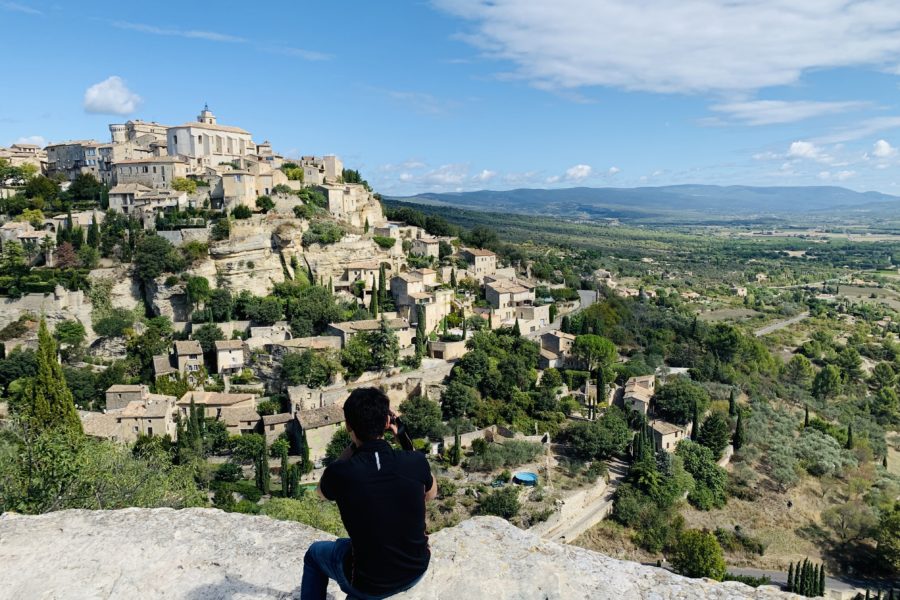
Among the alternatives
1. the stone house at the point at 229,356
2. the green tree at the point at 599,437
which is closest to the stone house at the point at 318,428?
the stone house at the point at 229,356

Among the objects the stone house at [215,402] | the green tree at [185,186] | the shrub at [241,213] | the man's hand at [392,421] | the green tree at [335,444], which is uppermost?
the green tree at [185,186]

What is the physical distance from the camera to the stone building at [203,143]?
4622 centimetres

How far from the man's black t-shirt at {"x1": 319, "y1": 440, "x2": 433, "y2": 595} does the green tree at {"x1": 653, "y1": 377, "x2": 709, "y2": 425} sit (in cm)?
3219

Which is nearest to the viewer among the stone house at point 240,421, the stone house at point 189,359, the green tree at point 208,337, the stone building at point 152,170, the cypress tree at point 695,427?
the stone house at point 240,421

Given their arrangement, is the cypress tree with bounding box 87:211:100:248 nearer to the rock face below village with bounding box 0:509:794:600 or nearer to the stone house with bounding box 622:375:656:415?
the stone house with bounding box 622:375:656:415

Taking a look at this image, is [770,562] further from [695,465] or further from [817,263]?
[817,263]

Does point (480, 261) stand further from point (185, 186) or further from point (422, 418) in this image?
point (185, 186)

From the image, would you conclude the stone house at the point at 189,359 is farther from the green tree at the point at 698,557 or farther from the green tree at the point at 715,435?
the green tree at the point at 715,435

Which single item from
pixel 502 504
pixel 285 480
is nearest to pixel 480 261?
pixel 502 504

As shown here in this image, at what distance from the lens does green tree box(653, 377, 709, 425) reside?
33.8 meters

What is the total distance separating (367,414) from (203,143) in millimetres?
48289

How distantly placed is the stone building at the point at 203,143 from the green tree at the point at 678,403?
3430 centimetres

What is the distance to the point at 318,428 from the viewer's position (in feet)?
89.1

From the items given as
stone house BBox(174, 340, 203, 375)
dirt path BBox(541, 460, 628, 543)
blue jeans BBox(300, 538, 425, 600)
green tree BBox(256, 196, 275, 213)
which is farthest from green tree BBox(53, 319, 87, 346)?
blue jeans BBox(300, 538, 425, 600)
